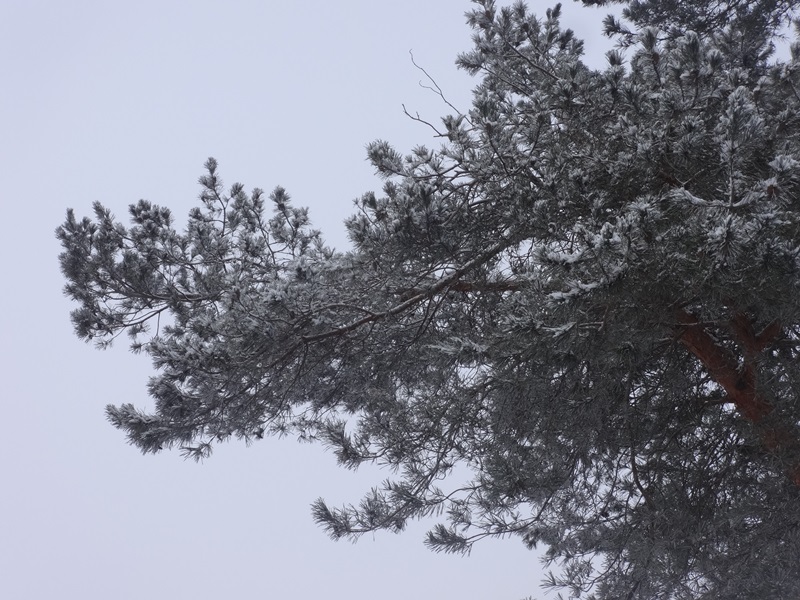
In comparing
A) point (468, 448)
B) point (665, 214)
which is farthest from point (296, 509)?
point (665, 214)

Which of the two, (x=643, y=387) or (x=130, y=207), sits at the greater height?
(x=130, y=207)

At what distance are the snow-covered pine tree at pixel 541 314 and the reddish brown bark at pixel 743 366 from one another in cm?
1

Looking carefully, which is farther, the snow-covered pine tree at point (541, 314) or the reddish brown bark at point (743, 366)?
the reddish brown bark at point (743, 366)

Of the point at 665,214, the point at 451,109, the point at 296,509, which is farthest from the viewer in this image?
the point at 296,509

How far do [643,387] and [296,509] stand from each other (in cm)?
1921

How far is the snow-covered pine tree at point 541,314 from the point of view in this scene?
9.61 feet

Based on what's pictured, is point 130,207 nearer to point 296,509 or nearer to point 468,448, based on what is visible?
point 468,448

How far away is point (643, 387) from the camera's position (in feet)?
13.8

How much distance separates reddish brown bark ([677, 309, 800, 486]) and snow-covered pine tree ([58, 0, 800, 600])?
1 cm

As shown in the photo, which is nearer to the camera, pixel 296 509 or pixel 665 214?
pixel 665 214

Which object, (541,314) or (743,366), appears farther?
(743,366)

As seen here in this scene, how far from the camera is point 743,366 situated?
145 inches

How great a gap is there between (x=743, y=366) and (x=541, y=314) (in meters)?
1.38

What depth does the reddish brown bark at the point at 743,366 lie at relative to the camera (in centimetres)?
359
